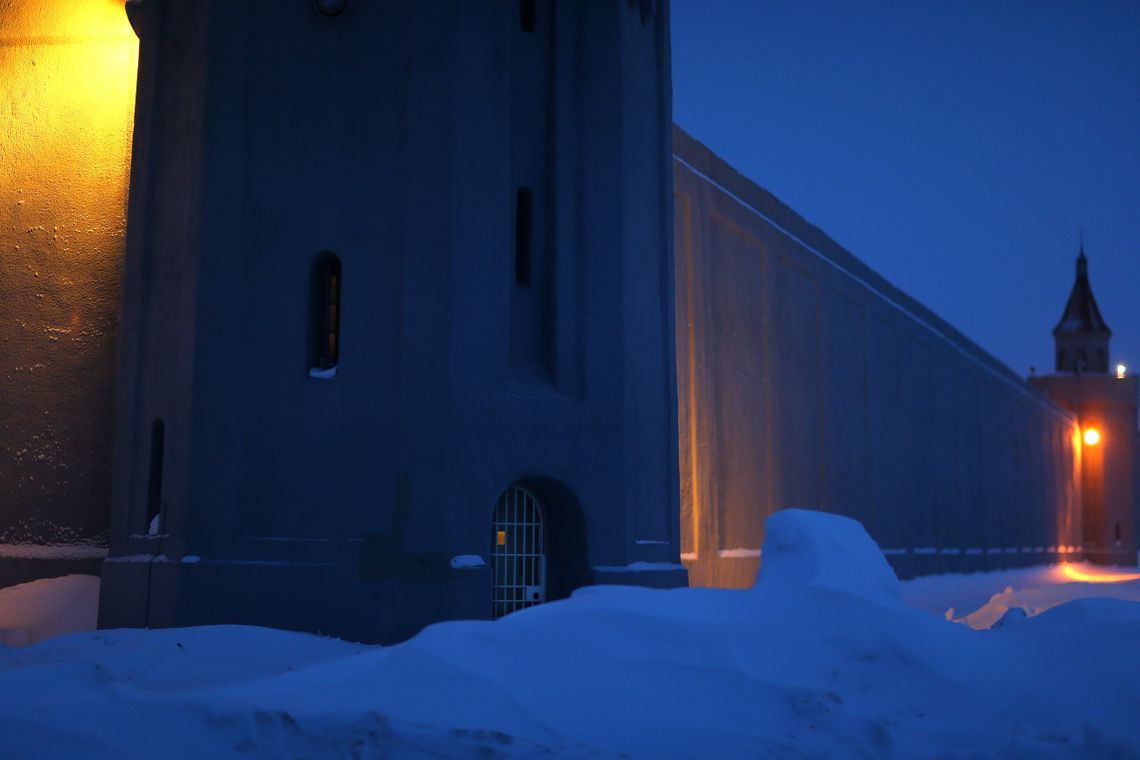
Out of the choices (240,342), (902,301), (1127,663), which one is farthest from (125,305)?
(902,301)

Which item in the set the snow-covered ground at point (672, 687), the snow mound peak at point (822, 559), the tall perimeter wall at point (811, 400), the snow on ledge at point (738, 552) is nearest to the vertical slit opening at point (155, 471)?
the snow-covered ground at point (672, 687)

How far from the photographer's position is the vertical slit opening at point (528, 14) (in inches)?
544

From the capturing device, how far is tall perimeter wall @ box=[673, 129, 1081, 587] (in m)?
19.6

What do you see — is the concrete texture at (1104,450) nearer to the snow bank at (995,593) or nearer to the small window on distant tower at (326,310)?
the snow bank at (995,593)

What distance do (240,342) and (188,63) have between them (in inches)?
124

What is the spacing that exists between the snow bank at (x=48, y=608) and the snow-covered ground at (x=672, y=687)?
8.78ft

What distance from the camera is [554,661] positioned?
7719 mm

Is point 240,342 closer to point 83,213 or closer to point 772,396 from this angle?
point 83,213

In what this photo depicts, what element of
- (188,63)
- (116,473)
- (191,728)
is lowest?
(191,728)

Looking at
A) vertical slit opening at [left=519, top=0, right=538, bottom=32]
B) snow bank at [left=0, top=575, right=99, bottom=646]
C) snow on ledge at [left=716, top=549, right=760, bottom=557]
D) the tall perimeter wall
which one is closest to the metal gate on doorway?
snow bank at [left=0, top=575, right=99, bottom=646]

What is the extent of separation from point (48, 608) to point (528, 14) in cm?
834

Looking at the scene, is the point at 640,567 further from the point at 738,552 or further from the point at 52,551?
the point at 738,552

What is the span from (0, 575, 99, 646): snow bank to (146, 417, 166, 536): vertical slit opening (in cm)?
146

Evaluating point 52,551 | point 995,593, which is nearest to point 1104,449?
point 995,593
